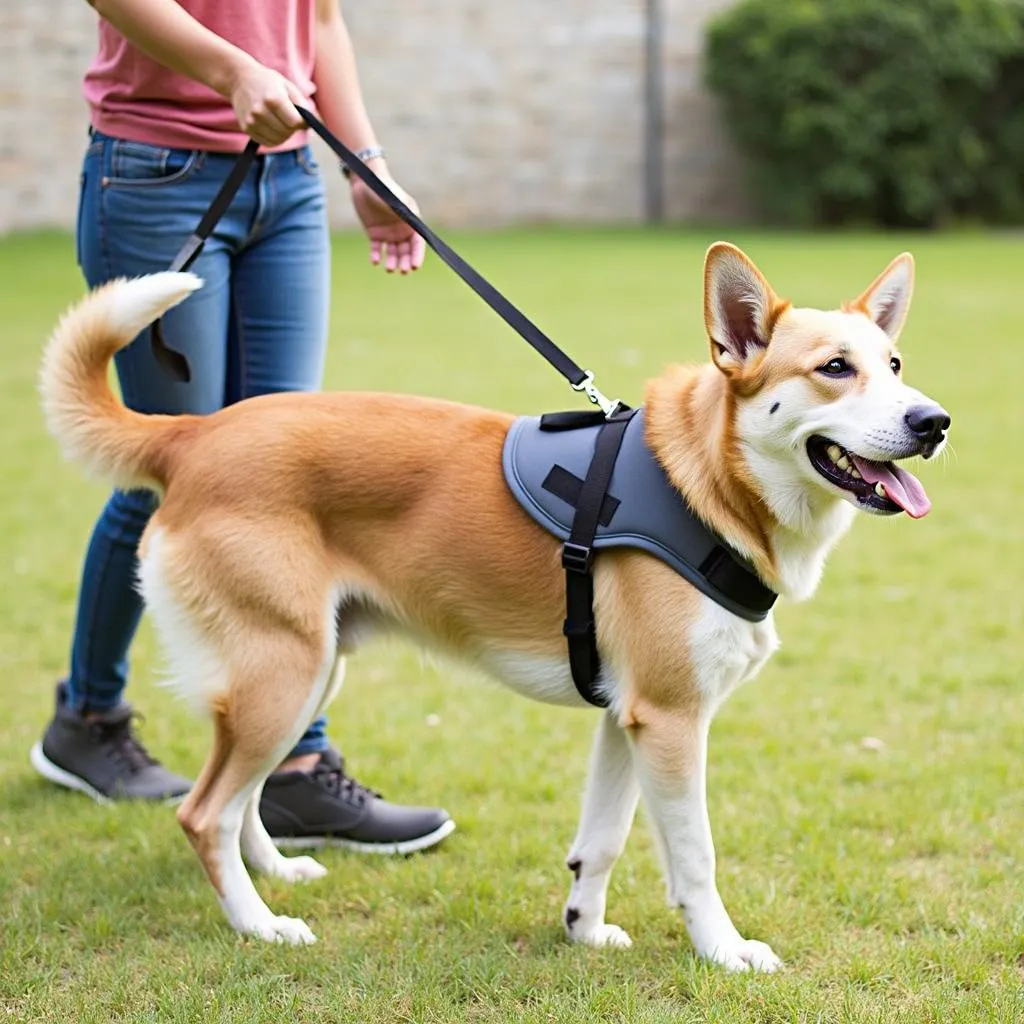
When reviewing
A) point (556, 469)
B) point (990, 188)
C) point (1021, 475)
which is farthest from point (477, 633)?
point (990, 188)

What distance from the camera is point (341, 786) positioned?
376 centimetres

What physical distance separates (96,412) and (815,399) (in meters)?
1.62

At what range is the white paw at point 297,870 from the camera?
11.4 ft

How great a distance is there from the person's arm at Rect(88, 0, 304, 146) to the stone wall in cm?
1806

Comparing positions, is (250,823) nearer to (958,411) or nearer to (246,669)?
(246,669)

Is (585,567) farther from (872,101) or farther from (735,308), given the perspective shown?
(872,101)

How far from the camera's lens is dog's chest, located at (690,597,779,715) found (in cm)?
291

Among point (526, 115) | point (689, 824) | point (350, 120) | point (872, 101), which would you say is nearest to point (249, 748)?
point (689, 824)

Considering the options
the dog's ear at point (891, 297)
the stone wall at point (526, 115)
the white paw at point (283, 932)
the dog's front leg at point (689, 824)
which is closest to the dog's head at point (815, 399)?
the dog's ear at point (891, 297)

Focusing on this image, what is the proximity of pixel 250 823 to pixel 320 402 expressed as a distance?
3.58 ft

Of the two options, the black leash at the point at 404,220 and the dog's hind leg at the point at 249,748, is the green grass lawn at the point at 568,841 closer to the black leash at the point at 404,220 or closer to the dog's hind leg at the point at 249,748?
the dog's hind leg at the point at 249,748

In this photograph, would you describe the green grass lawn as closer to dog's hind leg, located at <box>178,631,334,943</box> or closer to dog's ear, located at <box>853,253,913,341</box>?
dog's hind leg, located at <box>178,631,334,943</box>

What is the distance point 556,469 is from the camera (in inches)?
120

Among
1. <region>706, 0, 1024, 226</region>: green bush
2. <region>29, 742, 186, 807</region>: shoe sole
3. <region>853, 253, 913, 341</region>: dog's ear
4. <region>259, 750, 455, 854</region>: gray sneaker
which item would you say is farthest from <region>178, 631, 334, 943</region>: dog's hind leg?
<region>706, 0, 1024, 226</region>: green bush
